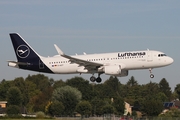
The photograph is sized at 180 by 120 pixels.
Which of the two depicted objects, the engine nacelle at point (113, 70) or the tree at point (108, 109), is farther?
the tree at point (108, 109)

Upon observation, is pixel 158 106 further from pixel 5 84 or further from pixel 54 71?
pixel 5 84

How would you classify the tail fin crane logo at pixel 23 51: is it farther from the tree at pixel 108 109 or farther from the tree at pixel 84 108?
the tree at pixel 108 109

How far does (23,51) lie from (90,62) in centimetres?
1284

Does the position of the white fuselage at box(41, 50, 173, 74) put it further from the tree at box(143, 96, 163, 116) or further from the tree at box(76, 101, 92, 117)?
the tree at box(76, 101, 92, 117)

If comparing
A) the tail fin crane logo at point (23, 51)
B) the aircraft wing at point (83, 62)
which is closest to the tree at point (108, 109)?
the tail fin crane logo at point (23, 51)

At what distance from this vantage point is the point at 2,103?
505ft

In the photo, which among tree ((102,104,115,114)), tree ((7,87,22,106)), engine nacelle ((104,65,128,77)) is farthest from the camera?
tree ((7,87,22,106))

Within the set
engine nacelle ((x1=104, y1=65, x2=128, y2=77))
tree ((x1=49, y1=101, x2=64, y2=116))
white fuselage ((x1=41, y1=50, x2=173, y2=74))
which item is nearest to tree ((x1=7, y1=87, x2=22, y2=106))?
tree ((x1=49, y1=101, x2=64, y2=116))

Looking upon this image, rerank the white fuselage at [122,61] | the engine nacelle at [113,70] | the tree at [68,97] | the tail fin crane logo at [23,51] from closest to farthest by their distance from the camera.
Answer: the white fuselage at [122,61] → the engine nacelle at [113,70] → the tail fin crane logo at [23,51] → the tree at [68,97]

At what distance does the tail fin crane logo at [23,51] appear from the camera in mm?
84050

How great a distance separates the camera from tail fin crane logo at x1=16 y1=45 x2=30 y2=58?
276ft

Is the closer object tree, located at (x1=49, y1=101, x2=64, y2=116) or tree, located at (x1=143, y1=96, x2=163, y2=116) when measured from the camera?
tree, located at (x1=143, y1=96, x2=163, y2=116)

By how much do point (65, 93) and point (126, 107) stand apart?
25.4m

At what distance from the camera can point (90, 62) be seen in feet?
253
